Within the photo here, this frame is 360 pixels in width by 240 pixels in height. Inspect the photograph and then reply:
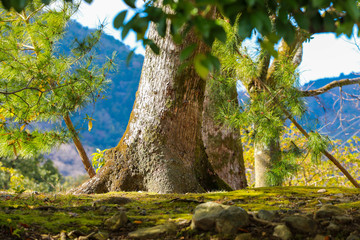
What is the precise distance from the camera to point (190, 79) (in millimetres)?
3477

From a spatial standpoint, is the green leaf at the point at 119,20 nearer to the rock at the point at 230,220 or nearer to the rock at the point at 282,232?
the rock at the point at 230,220

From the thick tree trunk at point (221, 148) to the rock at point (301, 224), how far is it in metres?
3.21

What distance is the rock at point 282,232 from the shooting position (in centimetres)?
162

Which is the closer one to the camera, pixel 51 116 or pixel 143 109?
pixel 143 109

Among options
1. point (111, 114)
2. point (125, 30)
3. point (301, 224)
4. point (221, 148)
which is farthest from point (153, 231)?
point (111, 114)

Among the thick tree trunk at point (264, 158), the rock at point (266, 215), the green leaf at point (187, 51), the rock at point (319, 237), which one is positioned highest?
the green leaf at point (187, 51)

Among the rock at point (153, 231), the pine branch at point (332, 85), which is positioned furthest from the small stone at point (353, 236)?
the pine branch at point (332, 85)

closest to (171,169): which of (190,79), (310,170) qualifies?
(190,79)

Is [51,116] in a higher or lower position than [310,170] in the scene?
higher

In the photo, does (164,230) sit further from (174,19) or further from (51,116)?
(51,116)

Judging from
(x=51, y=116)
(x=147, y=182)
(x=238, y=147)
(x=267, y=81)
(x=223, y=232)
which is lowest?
(x=223, y=232)

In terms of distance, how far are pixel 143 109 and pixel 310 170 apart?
6087mm

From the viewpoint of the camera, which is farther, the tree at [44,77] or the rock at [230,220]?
the tree at [44,77]

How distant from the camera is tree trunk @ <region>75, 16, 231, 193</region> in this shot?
336 cm
